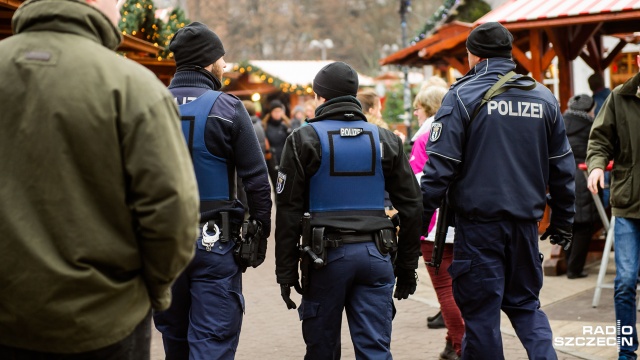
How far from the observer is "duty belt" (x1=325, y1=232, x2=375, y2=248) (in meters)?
4.71

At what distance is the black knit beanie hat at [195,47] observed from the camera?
496 cm

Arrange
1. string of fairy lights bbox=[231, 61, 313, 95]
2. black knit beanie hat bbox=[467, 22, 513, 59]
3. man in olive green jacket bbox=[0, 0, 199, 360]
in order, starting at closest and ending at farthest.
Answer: man in olive green jacket bbox=[0, 0, 199, 360]
black knit beanie hat bbox=[467, 22, 513, 59]
string of fairy lights bbox=[231, 61, 313, 95]

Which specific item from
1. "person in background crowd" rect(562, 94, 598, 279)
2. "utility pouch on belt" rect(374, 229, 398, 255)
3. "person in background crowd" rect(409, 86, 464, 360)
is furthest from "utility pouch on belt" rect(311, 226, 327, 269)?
"person in background crowd" rect(562, 94, 598, 279)

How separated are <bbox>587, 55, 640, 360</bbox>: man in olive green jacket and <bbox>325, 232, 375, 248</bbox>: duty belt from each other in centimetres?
187

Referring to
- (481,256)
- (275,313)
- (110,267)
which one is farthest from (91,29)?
(275,313)

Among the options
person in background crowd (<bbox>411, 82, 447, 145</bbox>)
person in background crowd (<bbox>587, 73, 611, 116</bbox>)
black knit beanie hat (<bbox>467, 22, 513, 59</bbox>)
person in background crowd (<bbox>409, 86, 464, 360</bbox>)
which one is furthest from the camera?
person in background crowd (<bbox>587, 73, 611, 116</bbox>)

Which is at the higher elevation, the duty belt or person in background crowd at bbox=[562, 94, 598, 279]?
the duty belt

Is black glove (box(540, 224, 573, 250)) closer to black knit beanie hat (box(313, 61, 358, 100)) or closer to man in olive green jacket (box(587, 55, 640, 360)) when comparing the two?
man in olive green jacket (box(587, 55, 640, 360))

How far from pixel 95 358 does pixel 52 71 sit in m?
0.85

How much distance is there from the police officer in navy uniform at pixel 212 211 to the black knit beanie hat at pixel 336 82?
0.45m

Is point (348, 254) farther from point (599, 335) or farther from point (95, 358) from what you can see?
point (599, 335)

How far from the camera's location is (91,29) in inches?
114

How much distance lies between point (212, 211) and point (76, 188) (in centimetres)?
196

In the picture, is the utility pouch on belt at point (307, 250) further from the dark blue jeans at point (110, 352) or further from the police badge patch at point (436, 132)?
the dark blue jeans at point (110, 352)
